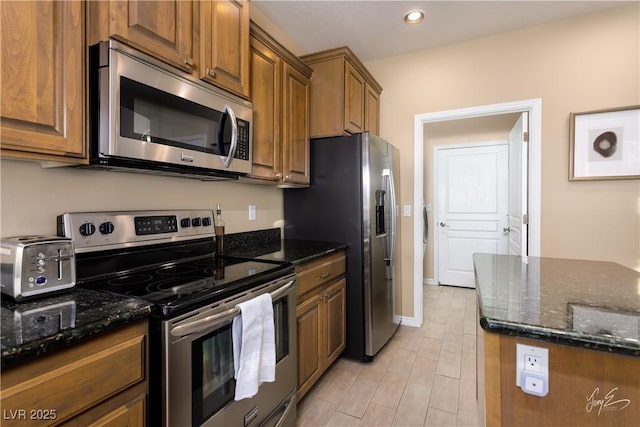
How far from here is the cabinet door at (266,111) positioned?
6.18 ft

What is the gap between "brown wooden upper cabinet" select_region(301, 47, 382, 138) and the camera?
7.98ft

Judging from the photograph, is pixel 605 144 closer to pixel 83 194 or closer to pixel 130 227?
pixel 130 227

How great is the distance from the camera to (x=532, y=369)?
0.83 m

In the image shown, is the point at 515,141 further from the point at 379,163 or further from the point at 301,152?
the point at 301,152

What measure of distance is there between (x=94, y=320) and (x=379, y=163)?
211 cm

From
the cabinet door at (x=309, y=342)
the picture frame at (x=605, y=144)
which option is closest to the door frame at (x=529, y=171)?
the picture frame at (x=605, y=144)

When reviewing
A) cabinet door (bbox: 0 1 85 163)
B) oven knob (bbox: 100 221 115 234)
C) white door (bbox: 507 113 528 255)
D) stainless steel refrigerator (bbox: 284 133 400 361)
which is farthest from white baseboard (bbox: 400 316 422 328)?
cabinet door (bbox: 0 1 85 163)

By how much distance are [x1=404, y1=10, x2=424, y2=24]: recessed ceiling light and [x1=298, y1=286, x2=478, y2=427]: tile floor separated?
269 cm

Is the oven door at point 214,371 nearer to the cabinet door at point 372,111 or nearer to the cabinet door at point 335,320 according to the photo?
the cabinet door at point 335,320

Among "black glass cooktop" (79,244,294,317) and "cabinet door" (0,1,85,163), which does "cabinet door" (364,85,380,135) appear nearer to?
"black glass cooktop" (79,244,294,317)

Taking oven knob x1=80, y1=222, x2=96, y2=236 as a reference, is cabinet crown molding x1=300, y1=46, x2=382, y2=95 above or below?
above

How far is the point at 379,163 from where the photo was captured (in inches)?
98.8

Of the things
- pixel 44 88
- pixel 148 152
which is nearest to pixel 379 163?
pixel 148 152

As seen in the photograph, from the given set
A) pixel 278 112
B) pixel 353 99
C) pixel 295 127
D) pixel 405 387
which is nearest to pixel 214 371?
pixel 405 387
